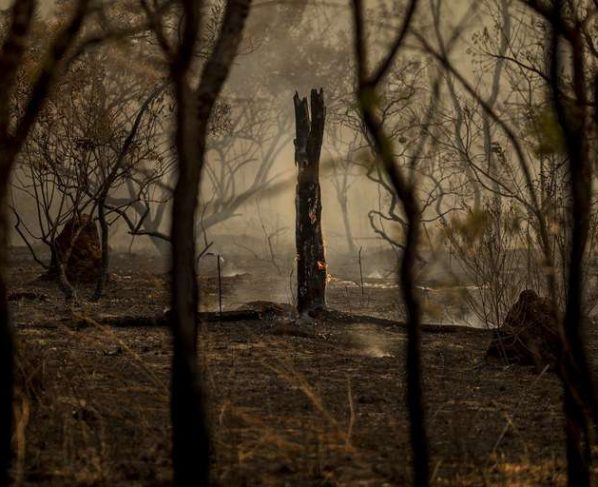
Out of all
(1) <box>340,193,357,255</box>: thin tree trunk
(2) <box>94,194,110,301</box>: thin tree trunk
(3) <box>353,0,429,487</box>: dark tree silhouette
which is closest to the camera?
(3) <box>353,0,429,487</box>: dark tree silhouette

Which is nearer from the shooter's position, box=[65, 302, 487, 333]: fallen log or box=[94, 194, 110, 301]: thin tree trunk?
box=[65, 302, 487, 333]: fallen log

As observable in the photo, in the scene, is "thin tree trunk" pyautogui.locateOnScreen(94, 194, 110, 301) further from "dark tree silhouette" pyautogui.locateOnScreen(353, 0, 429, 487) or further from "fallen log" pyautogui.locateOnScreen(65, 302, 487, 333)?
"dark tree silhouette" pyautogui.locateOnScreen(353, 0, 429, 487)

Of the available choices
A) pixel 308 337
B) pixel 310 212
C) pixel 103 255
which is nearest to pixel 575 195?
pixel 308 337

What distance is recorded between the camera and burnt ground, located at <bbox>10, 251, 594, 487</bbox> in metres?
4.36

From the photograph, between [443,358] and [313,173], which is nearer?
[443,358]

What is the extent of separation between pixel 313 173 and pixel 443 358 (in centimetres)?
389

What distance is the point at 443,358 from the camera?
9055mm

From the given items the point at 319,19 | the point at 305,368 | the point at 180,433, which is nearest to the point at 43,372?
the point at 180,433

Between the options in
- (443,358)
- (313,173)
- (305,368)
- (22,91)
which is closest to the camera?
(305,368)

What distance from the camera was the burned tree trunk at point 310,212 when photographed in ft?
39.8

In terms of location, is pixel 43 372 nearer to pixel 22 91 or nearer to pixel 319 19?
pixel 22 91

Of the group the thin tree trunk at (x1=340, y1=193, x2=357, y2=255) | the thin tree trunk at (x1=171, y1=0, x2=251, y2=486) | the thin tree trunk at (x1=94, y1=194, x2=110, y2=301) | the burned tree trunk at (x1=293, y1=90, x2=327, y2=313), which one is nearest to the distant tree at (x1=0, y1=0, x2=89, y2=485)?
the thin tree trunk at (x1=171, y1=0, x2=251, y2=486)

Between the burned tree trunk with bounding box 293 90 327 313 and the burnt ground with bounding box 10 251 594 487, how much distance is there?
0.81 metres

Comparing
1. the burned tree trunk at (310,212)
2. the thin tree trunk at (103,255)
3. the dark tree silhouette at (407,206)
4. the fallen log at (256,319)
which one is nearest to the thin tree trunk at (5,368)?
the dark tree silhouette at (407,206)
